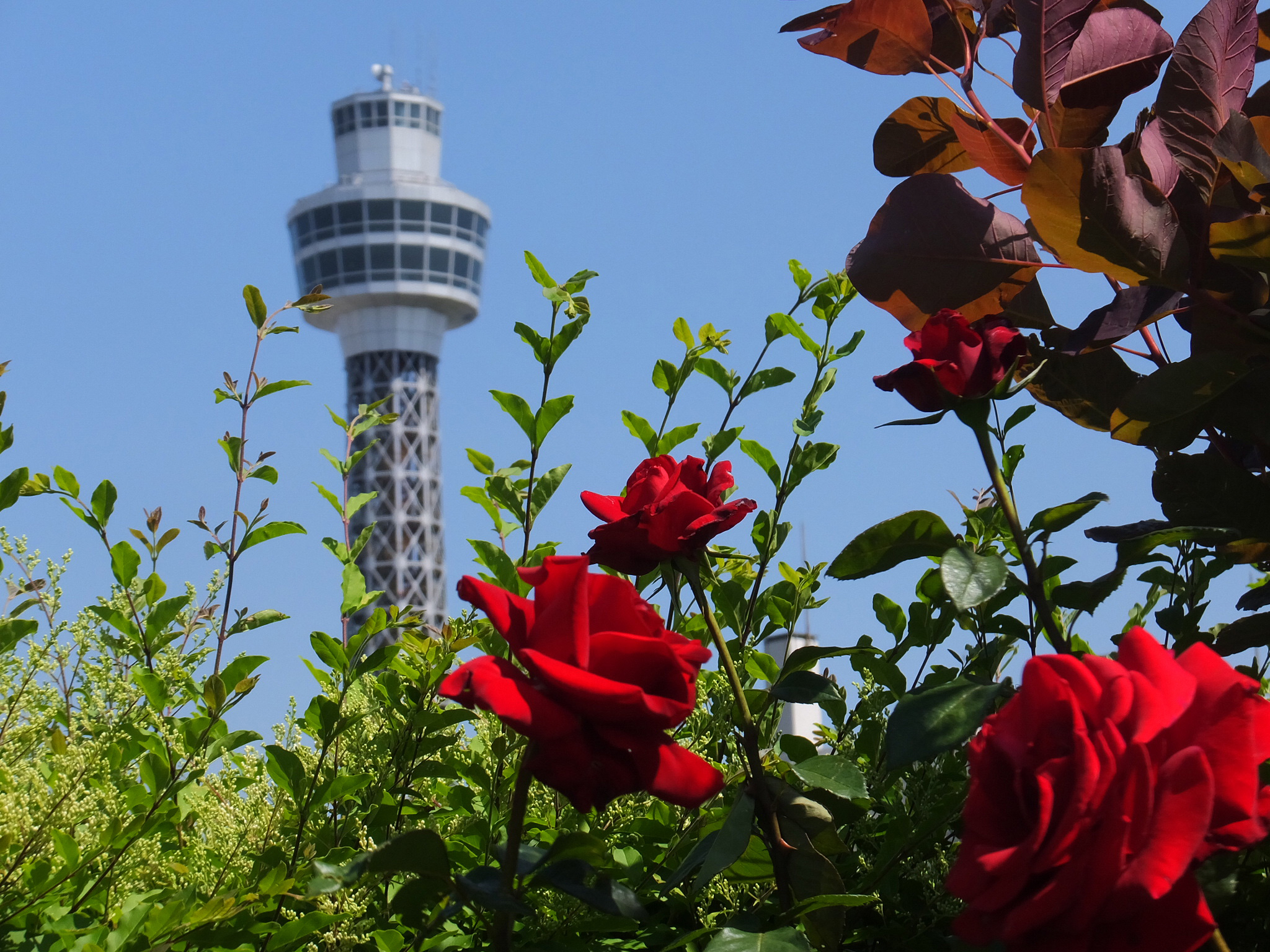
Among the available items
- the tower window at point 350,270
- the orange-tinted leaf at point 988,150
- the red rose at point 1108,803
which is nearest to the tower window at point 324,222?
the tower window at point 350,270

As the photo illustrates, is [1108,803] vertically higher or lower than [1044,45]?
lower

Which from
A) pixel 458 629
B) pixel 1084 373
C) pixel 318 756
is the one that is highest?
pixel 1084 373

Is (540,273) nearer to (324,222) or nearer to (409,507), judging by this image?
(409,507)

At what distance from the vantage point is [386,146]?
4688 cm

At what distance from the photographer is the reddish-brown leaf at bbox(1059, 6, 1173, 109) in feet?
3.63

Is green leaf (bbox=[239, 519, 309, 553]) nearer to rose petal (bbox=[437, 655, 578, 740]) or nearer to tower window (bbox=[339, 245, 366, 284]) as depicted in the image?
rose petal (bbox=[437, 655, 578, 740])

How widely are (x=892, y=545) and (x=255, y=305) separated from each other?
863 mm

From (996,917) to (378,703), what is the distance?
81cm

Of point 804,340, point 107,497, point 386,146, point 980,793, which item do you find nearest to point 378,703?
point 107,497

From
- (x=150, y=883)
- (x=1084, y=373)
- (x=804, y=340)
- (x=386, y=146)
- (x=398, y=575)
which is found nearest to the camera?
(x=1084, y=373)

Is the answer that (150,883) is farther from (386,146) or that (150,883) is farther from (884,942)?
(386,146)

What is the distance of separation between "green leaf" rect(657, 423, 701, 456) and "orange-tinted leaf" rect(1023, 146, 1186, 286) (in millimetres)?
609

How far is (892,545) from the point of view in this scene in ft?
2.98

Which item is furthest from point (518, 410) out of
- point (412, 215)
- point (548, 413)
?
point (412, 215)
